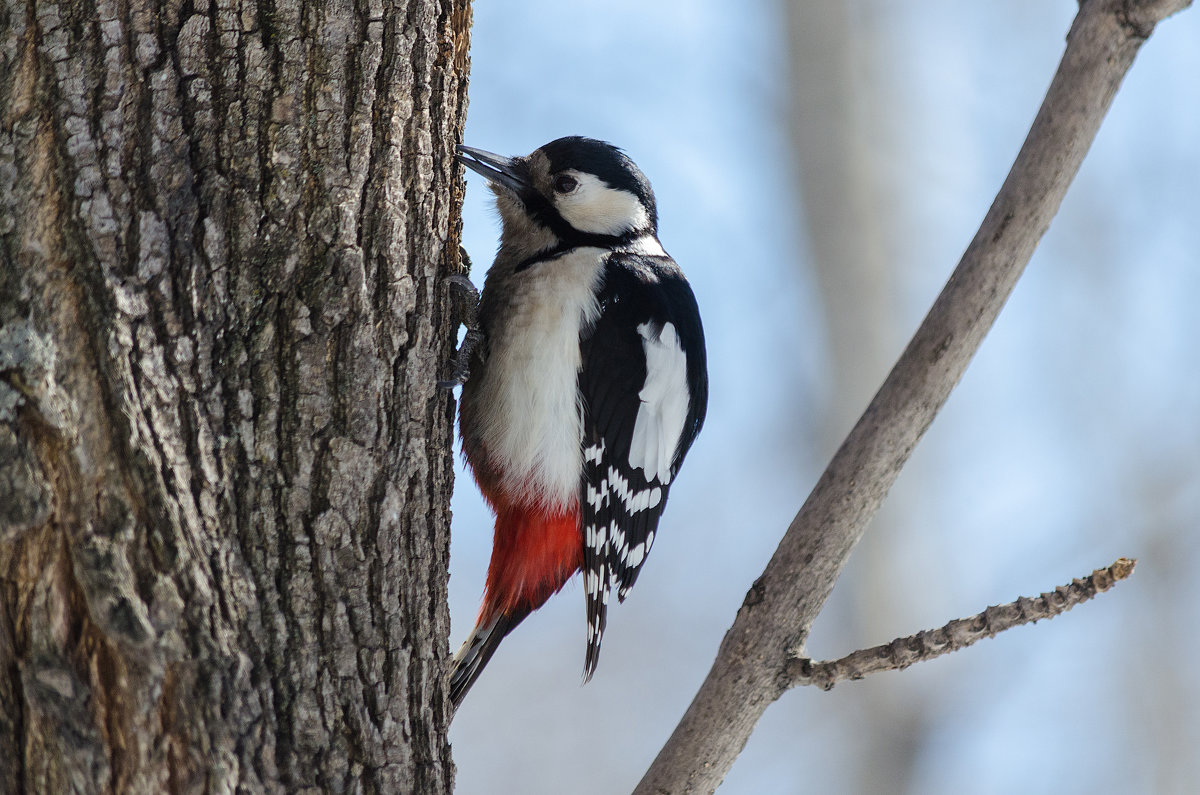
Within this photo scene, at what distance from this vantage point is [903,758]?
5070mm

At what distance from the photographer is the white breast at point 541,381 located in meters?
2.50

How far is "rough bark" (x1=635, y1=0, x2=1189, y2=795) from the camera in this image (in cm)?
155

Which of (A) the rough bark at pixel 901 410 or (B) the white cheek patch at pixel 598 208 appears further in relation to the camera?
(B) the white cheek patch at pixel 598 208

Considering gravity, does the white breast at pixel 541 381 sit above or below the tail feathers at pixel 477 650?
above

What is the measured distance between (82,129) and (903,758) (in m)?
4.70

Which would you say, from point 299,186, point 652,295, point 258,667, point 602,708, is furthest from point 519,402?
point 602,708

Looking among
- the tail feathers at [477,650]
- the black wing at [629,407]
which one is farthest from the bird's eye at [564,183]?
the tail feathers at [477,650]

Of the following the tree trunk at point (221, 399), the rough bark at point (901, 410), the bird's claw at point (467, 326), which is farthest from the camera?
the bird's claw at point (467, 326)

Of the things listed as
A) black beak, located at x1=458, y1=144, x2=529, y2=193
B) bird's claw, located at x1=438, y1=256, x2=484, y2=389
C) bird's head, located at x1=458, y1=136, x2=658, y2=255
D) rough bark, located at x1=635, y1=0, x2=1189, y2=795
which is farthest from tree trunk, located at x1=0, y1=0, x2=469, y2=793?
bird's head, located at x1=458, y1=136, x2=658, y2=255

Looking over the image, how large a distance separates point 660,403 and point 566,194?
2.11ft

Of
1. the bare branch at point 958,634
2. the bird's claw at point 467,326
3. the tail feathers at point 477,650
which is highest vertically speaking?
the bird's claw at point 467,326

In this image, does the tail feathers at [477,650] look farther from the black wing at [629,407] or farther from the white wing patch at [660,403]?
the white wing patch at [660,403]

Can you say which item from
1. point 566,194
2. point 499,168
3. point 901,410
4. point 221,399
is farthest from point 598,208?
point 221,399

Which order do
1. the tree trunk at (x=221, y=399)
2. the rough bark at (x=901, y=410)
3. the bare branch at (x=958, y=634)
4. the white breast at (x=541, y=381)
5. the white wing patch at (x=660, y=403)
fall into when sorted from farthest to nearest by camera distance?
the white wing patch at (x=660, y=403), the white breast at (x=541, y=381), the bare branch at (x=958, y=634), the rough bark at (x=901, y=410), the tree trunk at (x=221, y=399)
